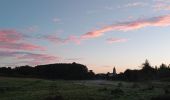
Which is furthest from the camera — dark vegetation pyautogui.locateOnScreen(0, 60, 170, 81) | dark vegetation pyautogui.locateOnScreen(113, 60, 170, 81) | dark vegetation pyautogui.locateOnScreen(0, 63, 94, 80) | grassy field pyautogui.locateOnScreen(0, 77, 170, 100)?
dark vegetation pyautogui.locateOnScreen(0, 63, 94, 80)

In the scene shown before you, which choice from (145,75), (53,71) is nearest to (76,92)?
(145,75)

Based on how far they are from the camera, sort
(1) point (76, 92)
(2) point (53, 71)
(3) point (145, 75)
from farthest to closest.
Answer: (2) point (53, 71)
(3) point (145, 75)
(1) point (76, 92)

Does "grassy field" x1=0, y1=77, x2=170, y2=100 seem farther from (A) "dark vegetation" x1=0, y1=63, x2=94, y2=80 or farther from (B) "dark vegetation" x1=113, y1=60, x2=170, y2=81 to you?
(A) "dark vegetation" x1=0, y1=63, x2=94, y2=80

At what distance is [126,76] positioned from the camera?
519ft

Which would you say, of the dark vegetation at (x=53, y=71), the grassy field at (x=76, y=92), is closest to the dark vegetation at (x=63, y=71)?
the dark vegetation at (x=53, y=71)

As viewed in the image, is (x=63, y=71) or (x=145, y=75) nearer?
(x=145, y=75)

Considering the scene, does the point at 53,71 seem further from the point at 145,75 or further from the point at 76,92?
the point at 76,92

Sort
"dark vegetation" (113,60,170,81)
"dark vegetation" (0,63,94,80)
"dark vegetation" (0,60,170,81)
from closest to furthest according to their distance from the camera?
1. "dark vegetation" (113,60,170,81)
2. "dark vegetation" (0,60,170,81)
3. "dark vegetation" (0,63,94,80)

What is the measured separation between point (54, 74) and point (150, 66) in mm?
42477

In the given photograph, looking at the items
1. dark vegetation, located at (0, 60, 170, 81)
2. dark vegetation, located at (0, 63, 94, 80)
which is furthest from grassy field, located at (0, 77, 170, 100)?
dark vegetation, located at (0, 63, 94, 80)

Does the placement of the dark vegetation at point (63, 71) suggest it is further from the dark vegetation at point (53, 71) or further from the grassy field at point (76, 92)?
the grassy field at point (76, 92)

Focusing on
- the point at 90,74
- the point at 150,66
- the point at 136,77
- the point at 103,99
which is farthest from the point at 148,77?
the point at 103,99

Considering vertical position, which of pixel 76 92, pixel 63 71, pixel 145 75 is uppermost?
pixel 63 71

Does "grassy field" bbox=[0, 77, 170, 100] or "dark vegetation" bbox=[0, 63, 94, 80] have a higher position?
"dark vegetation" bbox=[0, 63, 94, 80]
